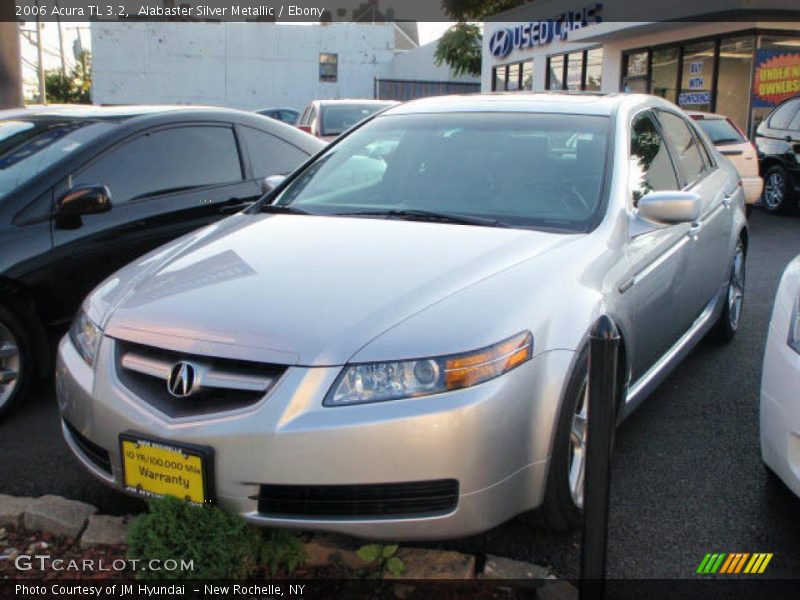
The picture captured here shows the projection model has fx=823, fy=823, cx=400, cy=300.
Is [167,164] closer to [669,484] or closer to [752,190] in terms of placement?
[669,484]

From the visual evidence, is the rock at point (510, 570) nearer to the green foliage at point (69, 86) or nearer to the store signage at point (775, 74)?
the store signage at point (775, 74)

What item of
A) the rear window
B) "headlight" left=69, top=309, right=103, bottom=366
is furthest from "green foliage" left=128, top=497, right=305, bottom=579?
the rear window

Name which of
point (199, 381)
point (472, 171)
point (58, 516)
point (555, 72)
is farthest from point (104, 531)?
point (555, 72)

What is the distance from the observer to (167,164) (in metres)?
4.76

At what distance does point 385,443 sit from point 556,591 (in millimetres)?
743

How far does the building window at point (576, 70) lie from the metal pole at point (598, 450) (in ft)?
65.0

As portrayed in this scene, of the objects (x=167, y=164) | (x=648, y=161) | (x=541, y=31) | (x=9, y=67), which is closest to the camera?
(x=648, y=161)

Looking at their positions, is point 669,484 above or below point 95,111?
below

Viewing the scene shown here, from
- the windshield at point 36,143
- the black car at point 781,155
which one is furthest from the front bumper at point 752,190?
the windshield at point 36,143

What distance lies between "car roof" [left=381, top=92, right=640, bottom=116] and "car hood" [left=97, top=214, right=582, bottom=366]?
3.24 feet

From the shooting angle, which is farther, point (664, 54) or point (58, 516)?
point (664, 54)

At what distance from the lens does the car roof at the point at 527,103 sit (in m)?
3.91

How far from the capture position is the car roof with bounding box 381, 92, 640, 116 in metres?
3.91

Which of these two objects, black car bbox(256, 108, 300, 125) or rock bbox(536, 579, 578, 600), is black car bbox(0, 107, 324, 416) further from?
black car bbox(256, 108, 300, 125)
